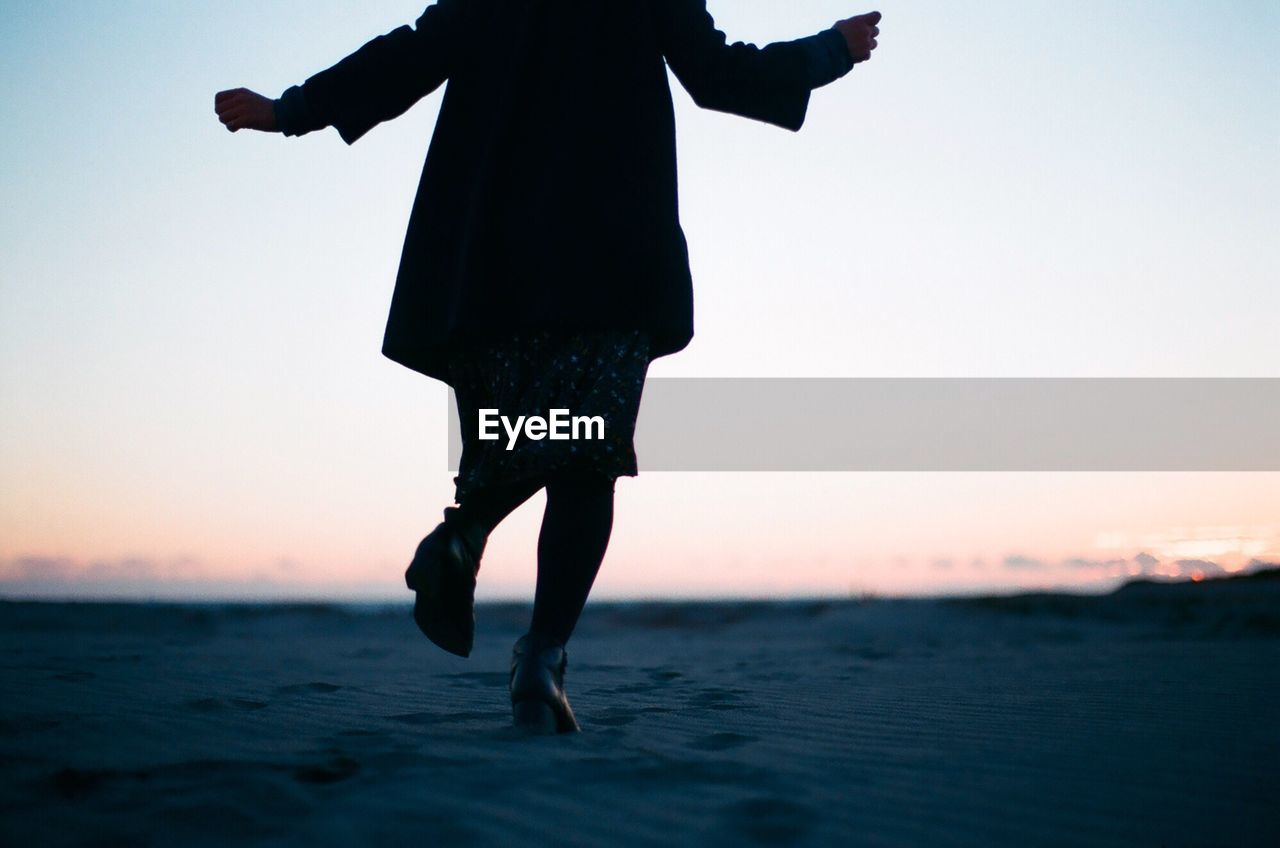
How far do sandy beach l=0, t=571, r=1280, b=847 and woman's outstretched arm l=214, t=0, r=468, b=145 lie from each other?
4.58 ft

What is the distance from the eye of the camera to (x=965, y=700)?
2.73 m

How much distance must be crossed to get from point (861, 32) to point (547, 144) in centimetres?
79

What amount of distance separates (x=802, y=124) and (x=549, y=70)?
61 centimetres

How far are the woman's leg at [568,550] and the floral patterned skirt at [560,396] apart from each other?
0.05 meters

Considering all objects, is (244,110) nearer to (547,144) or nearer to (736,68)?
(547,144)

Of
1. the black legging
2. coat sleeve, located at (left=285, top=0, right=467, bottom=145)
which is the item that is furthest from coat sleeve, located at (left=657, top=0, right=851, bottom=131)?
the black legging

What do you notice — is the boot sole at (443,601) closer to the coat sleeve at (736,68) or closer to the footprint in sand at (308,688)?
the footprint in sand at (308,688)

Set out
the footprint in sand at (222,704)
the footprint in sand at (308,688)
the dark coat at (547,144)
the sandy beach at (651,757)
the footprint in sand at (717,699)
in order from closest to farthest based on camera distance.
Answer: the sandy beach at (651,757) → the dark coat at (547,144) → the footprint in sand at (222,704) → the footprint in sand at (717,699) → the footprint in sand at (308,688)

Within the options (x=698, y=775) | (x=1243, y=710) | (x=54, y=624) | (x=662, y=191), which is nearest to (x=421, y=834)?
(x=698, y=775)

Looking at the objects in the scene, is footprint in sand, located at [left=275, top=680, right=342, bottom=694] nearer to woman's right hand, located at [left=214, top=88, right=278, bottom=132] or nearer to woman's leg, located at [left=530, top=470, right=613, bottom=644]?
woman's leg, located at [left=530, top=470, right=613, bottom=644]

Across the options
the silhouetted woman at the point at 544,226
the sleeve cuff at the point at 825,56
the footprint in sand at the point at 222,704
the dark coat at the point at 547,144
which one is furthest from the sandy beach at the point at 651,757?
the sleeve cuff at the point at 825,56

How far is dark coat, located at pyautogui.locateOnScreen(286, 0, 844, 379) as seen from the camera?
2.02 m

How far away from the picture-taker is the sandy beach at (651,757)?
4.02ft

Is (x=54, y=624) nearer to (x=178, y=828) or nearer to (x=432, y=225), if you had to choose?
(x=432, y=225)
